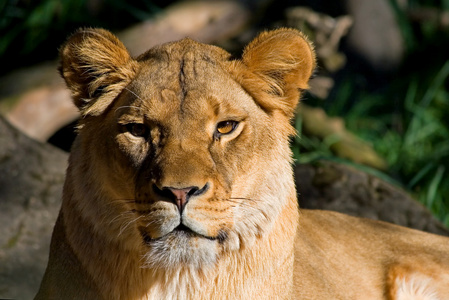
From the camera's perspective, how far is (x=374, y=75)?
6.86 metres

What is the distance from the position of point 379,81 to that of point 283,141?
4471mm

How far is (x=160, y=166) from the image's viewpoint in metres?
2.21

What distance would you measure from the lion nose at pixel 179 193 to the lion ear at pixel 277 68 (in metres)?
0.56

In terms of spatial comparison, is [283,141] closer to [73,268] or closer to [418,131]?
[73,268]

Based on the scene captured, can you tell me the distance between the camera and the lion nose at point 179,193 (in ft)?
6.97

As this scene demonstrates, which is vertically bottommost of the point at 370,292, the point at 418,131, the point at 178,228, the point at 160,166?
the point at 418,131

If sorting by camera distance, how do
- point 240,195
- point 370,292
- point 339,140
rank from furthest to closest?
1. point 339,140
2. point 370,292
3. point 240,195

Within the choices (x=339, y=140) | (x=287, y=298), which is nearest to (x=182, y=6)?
(x=339, y=140)

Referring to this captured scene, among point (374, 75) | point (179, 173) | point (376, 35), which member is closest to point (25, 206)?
point (179, 173)

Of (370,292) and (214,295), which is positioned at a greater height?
(214,295)

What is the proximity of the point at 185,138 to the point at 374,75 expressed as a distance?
486 centimetres

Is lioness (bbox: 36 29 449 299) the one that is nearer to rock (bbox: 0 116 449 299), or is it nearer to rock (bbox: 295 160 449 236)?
rock (bbox: 0 116 449 299)

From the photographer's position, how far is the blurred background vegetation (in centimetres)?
584

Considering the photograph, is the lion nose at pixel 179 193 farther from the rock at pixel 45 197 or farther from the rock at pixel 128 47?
the rock at pixel 128 47
